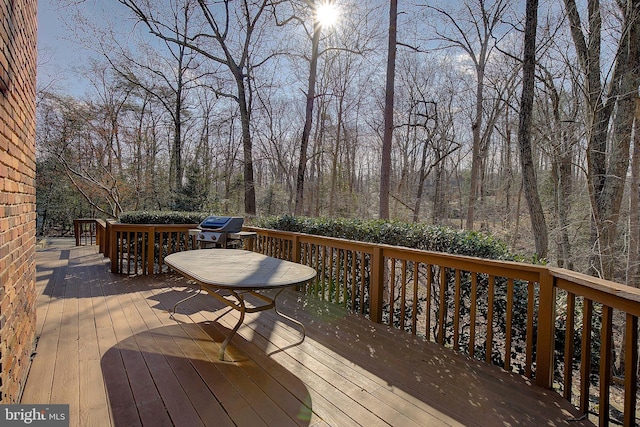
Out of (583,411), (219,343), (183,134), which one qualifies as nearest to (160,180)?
(183,134)

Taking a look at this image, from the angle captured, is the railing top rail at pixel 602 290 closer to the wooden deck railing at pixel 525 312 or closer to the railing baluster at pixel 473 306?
the wooden deck railing at pixel 525 312

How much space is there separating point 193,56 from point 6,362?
12.2 meters

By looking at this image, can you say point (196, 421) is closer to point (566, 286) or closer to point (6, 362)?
point (6, 362)

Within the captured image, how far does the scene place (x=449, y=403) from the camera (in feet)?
6.03

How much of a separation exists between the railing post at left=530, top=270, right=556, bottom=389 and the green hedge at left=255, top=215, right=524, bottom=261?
0.71m

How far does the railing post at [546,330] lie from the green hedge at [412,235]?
710 mm

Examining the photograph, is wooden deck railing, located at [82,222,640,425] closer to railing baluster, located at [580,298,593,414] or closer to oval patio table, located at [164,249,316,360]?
railing baluster, located at [580,298,593,414]

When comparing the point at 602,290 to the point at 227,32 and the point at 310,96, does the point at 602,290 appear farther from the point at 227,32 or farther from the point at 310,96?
the point at 227,32

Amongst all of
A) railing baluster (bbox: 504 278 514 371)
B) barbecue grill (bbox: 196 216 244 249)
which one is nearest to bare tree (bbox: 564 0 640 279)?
railing baluster (bbox: 504 278 514 371)

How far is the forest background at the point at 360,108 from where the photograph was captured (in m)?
5.21

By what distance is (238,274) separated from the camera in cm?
232

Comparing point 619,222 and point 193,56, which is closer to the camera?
point 619,222

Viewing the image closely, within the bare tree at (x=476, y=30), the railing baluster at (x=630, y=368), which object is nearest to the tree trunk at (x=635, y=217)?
the railing baluster at (x=630, y=368)

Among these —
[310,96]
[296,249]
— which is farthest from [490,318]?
[310,96]
